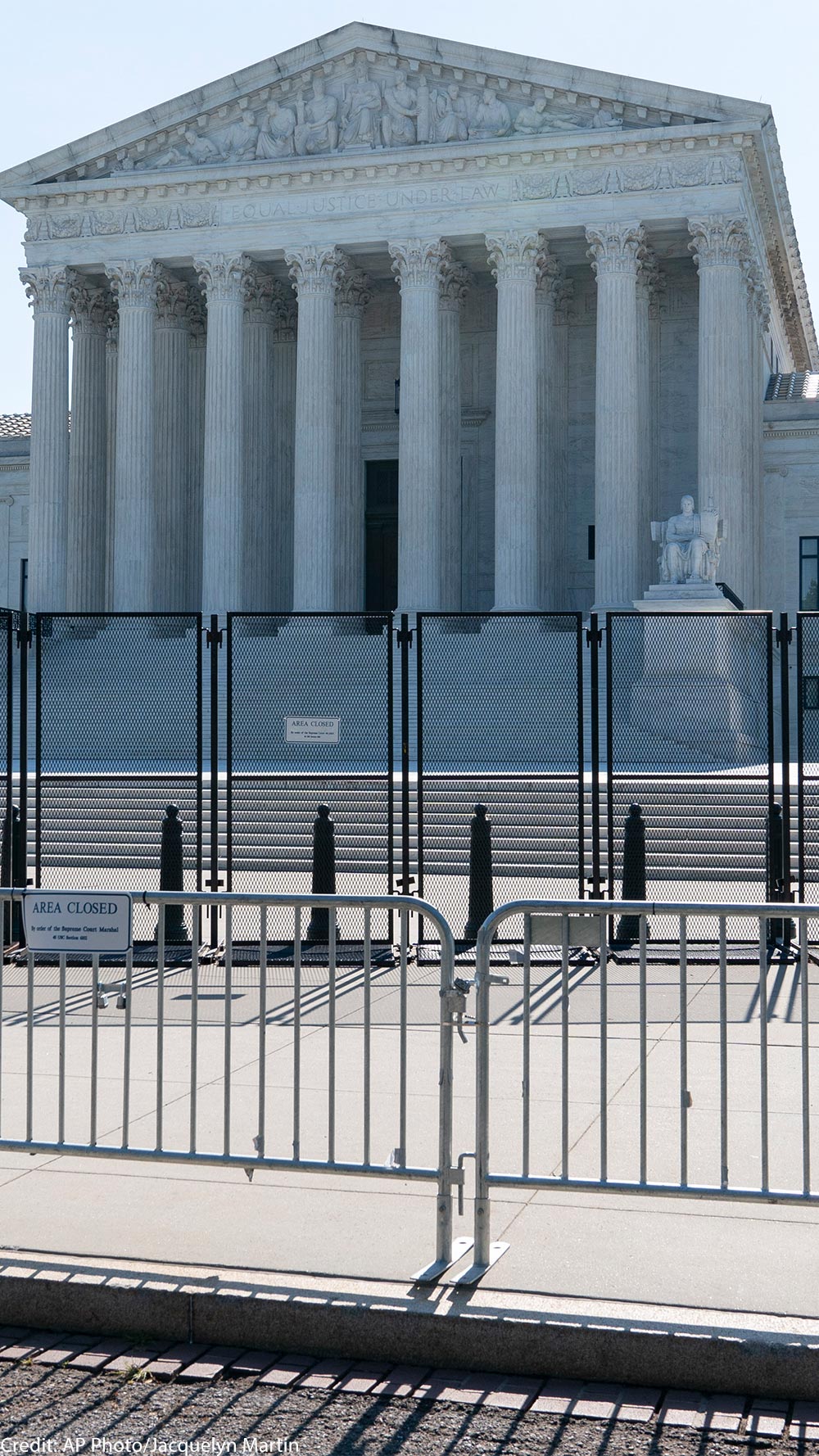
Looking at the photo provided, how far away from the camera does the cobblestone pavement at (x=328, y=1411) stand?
4555 mm

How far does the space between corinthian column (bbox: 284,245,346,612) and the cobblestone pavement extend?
121ft

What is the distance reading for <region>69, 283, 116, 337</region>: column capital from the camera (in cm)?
4525

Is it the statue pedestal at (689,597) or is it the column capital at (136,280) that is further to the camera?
the column capital at (136,280)

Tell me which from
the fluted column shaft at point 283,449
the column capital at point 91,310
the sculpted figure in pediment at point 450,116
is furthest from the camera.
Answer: the fluted column shaft at point 283,449

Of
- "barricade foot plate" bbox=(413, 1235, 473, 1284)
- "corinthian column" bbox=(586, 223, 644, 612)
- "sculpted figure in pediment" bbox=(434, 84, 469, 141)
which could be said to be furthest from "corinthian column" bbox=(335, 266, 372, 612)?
"barricade foot plate" bbox=(413, 1235, 473, 1284)

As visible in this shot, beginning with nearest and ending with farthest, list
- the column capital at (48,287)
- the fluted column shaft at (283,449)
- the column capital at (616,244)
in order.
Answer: the column capital at (616,244), the column capital at (48,287), the fluted column shaft at (283,449)

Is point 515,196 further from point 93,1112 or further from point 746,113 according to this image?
point 93,1112

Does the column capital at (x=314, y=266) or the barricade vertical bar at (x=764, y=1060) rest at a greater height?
the column capital at (x=314, y=266)

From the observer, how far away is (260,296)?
44656 millimetres

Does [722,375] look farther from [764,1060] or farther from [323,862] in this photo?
[764,1060]

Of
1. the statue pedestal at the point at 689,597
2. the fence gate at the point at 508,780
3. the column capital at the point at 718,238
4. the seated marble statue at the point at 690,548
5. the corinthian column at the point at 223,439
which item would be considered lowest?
the fence gate at the point at 508,780

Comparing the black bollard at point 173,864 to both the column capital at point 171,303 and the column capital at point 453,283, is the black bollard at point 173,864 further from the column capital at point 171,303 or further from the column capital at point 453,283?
the column capital at point 171,303

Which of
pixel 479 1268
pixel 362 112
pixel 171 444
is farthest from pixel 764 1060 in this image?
pixel 171 444

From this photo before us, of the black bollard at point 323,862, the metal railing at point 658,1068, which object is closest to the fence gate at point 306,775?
the black bollard at point 323,862
